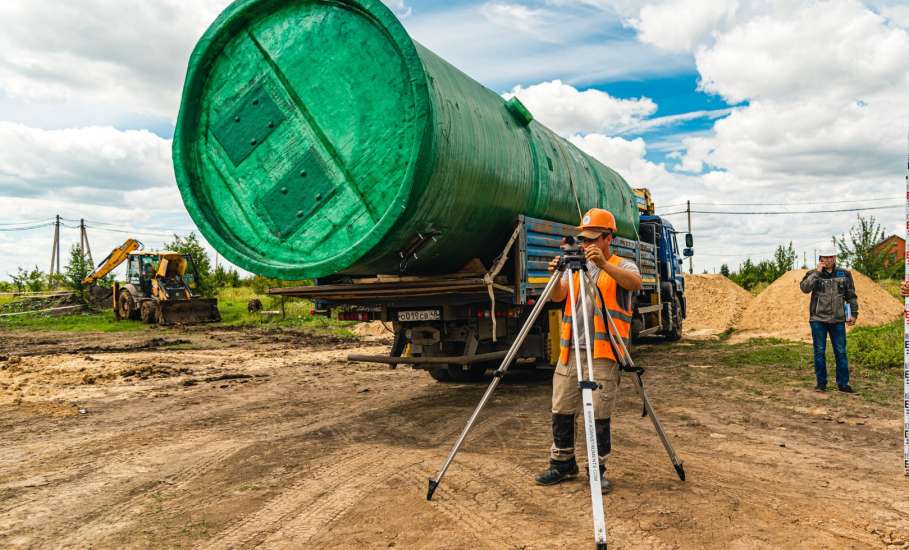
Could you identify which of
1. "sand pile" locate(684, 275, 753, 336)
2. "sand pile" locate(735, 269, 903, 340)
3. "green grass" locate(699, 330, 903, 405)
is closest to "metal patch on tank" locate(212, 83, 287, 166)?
"green grass" locate(699, 330, 903, 405)

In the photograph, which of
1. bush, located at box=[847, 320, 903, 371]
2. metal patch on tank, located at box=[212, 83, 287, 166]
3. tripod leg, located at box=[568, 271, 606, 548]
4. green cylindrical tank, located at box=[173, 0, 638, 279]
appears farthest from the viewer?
bush, located at box=[847, 320, 903, 371]

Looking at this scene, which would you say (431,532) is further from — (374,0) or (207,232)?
(374,0)

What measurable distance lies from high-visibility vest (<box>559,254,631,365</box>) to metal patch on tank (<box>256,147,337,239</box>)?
2304 mm

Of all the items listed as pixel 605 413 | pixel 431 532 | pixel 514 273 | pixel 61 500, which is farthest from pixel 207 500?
pixel 514 273

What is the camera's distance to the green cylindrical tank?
5.11 meters

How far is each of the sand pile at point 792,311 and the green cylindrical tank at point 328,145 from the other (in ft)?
42.0

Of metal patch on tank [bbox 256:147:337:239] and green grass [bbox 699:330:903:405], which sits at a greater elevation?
metal patch on tank [bbox 256:147:337:239]

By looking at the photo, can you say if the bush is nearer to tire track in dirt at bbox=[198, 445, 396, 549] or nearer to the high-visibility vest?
the high-visibility vest

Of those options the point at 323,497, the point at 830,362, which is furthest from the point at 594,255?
the point at 830,362

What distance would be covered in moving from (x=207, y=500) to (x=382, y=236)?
2.23m

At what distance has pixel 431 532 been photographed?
3551mm

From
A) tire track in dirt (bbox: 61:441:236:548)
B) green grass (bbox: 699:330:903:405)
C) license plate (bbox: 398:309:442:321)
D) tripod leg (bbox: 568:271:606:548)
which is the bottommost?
tire track in dirt (bbox: 61:441:236:548)

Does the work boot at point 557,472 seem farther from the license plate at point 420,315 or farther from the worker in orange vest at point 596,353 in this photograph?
the license plate at point 420,315

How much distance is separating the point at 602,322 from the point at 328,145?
8.93 ft
